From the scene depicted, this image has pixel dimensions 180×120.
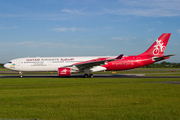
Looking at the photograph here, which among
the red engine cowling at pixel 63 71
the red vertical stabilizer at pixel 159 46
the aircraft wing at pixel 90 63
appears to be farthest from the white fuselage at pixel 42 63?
the red vertical stabilizer at pixel 159 46

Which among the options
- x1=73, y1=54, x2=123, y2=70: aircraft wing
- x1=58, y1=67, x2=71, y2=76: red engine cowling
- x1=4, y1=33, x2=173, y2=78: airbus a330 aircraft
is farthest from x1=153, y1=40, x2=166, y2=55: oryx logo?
x1=58, y1=67, x2=71, y2=76: red engine cowling

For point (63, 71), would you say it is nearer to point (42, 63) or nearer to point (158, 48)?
point (42, 63)

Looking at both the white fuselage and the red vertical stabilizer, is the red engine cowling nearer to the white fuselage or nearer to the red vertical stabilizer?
the white fuselage

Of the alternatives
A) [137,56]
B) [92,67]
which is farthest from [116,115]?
[137,56]

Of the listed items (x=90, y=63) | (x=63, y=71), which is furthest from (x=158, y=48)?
(x=63, y=71)

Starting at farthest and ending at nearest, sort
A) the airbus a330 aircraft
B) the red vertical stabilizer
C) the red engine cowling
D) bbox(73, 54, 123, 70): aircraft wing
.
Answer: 1. the red vertical stabilizer
2. the airbus a330 aircraft
3. the red engine cowling
4. bbox(73, 54, 123, 70): aircraft wing

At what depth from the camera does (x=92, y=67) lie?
3145cm

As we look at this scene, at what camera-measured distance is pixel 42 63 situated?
108ft

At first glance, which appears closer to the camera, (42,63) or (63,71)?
(63,71)

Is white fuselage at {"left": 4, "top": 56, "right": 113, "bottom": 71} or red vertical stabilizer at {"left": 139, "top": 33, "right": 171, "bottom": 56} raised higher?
red vertical stabilizer at {"left": 139, "top": 33, "right": 171, "bottom": 56}

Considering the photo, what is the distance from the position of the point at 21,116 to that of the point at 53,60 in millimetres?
25076

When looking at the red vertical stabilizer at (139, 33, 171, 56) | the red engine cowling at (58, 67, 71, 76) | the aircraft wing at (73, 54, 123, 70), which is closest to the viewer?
the aircraft wing at (73, 54, 123, 70)

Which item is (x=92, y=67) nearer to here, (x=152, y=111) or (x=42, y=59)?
(x=42, y=59)

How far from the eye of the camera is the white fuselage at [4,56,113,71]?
3231 centimetres
